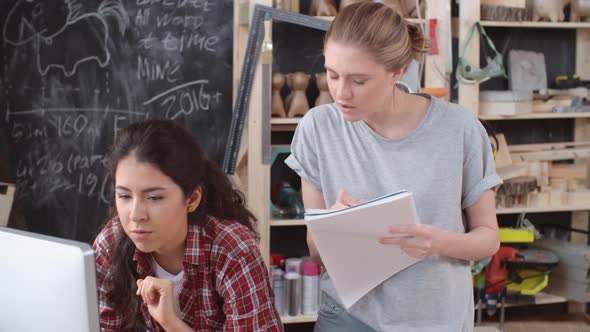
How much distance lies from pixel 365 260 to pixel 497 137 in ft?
7.95

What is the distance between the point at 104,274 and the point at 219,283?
27 cm

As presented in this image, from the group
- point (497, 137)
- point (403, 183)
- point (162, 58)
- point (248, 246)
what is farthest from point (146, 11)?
point (403, 183)

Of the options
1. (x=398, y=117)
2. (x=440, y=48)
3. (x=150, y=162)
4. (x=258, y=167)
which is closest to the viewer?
(x=398, y=117)

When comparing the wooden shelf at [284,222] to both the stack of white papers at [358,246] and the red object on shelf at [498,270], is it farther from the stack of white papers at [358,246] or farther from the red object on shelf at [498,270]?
the stack of white papers at [358,246]

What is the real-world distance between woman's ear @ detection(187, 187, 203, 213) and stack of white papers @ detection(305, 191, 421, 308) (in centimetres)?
36

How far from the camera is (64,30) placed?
330 centimetres

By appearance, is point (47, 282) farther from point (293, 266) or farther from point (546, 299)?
point (546, 299)

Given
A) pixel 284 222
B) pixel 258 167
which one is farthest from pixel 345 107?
pixel 284 222

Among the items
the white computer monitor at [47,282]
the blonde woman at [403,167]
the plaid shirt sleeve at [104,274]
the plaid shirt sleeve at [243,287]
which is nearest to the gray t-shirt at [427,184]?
the blonde woman at [403,167]

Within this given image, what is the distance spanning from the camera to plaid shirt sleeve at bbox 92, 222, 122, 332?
5.38ft

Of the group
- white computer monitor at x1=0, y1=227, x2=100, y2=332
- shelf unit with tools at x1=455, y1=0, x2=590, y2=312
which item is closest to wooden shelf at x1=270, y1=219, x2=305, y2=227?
shelf unit with tools at x1=455, y1=0, x2=590, y2=312

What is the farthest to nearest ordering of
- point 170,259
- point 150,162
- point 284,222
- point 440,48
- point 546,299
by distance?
point 546,299 < point 440,48 < point 284,222 < point 170,259 < point 150,162

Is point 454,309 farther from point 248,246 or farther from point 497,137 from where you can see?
point 497,137

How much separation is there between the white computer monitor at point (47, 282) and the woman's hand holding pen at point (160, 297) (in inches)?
16.2
